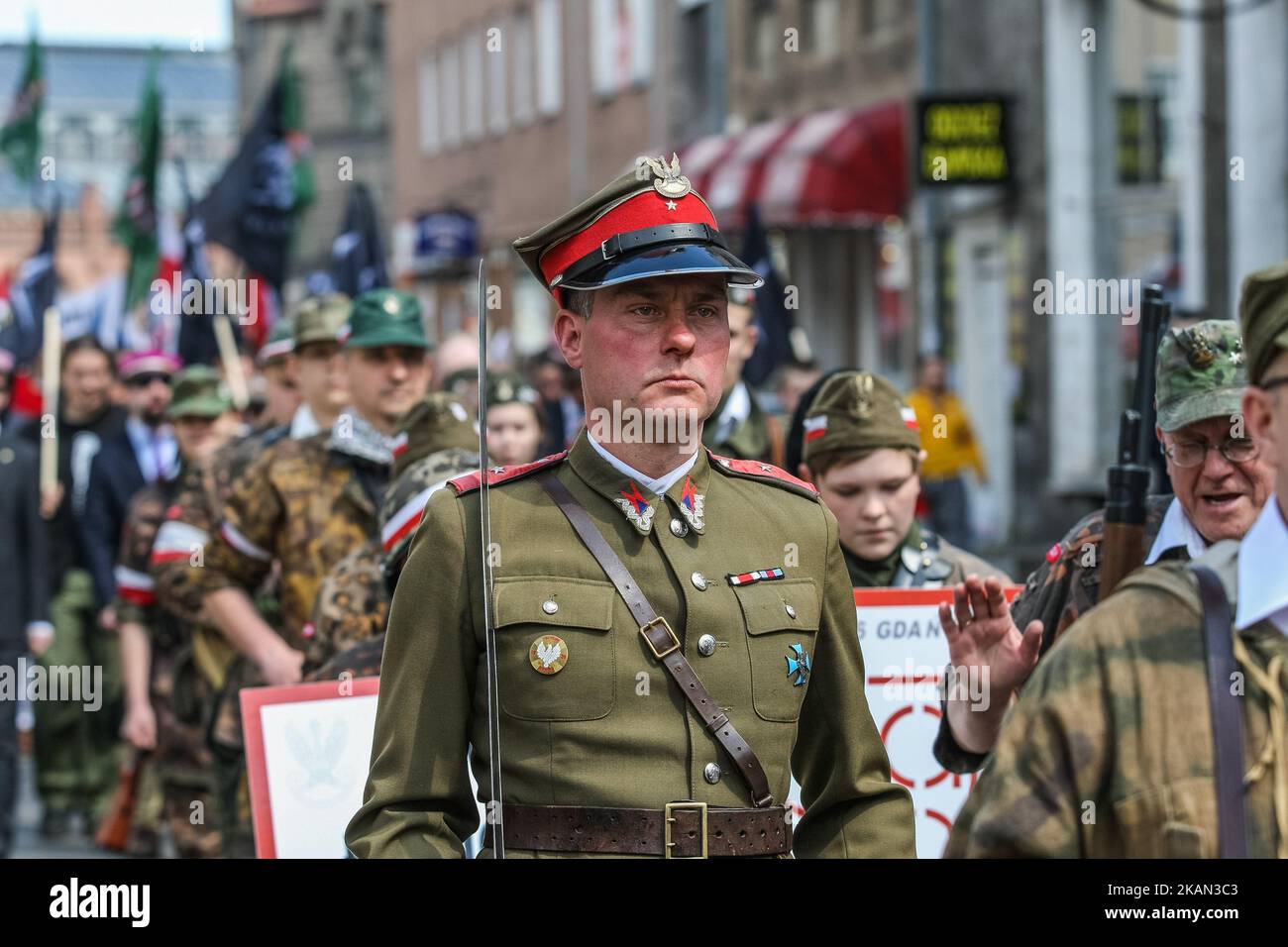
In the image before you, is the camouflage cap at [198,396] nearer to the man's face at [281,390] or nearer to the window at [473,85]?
the man's face at [281,390]

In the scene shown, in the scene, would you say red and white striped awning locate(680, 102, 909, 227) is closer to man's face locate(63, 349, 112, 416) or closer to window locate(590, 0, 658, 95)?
window locate(590, 0, 658, 95)

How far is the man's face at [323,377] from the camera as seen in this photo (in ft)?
25.0

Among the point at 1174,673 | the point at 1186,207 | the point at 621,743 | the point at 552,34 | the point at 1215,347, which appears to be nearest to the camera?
the point at 1174,673

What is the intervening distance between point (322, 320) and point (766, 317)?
4633mm

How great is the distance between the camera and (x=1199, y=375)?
14.2ft

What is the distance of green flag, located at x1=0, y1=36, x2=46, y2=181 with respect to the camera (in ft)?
64.8

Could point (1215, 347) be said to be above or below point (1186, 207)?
below

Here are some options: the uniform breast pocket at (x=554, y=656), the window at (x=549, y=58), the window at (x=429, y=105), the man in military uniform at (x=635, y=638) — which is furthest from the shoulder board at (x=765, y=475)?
the window at (x=429, y=105)

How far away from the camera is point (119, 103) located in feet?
297

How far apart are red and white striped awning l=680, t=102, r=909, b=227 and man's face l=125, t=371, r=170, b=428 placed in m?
11.3

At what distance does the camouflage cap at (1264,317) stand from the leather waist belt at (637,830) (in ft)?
3.64
